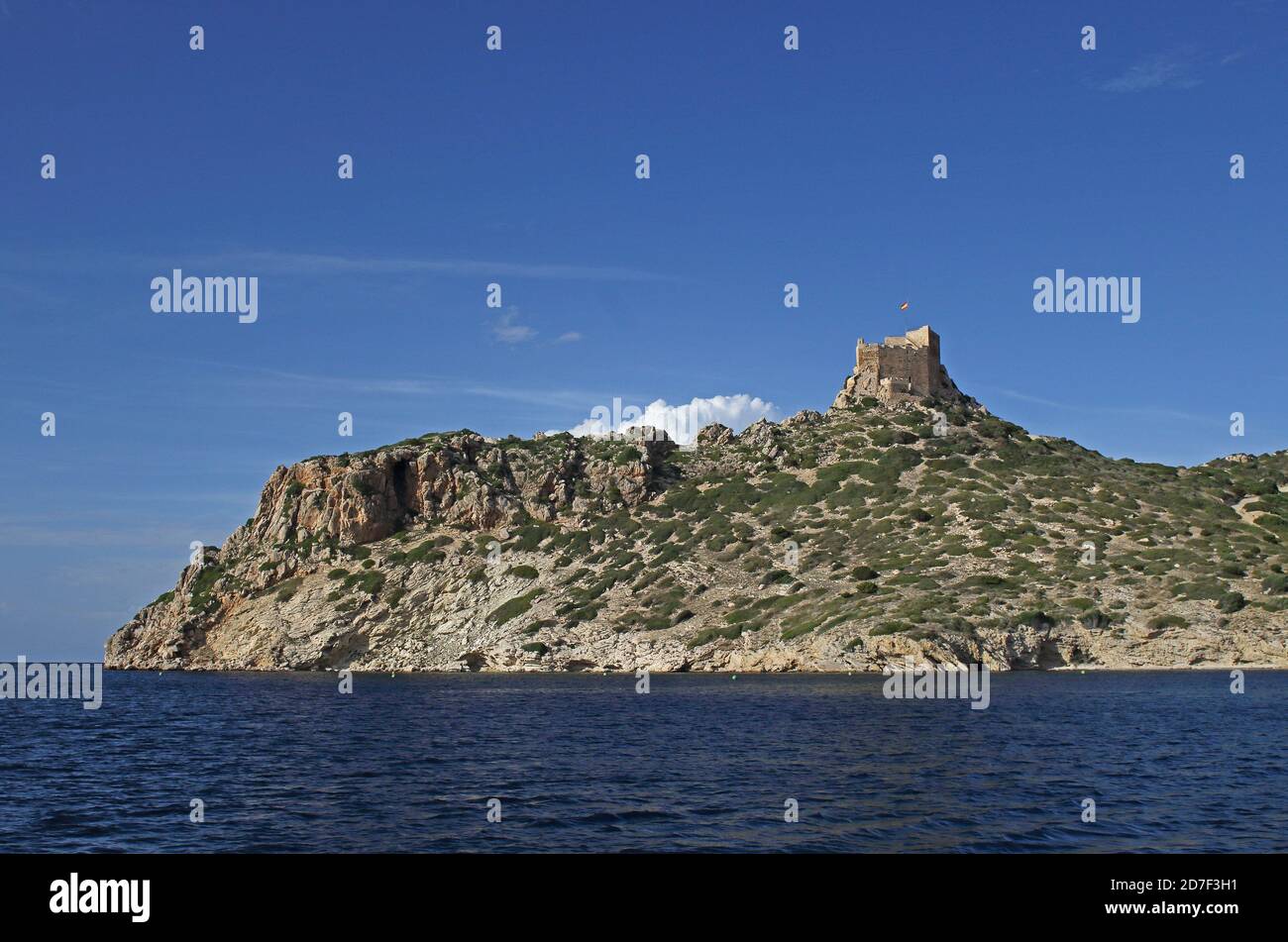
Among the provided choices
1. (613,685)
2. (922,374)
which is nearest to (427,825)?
(613,685)

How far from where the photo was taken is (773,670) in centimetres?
9231

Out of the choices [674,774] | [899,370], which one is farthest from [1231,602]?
[899,370]

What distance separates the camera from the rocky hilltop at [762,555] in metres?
89.9

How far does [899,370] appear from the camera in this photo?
16888cm

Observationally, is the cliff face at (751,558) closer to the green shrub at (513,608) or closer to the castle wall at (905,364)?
the green shrub at (513,608)

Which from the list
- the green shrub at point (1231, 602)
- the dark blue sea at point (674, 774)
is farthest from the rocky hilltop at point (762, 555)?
the dark blue sea at point (674, 774)

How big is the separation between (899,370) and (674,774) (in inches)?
5599

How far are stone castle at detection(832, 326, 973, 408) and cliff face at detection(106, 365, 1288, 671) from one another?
3.85 meters

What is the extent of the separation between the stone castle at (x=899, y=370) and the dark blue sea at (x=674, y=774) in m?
103

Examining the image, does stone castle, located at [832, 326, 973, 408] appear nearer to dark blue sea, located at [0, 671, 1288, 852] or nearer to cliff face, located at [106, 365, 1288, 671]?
cliff face, located at [106, 365, 1288, 671]

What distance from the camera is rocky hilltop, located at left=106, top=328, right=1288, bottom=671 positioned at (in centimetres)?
8988

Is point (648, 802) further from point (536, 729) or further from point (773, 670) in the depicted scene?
point (773, 670)

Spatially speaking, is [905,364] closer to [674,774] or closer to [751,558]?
[751,558]
